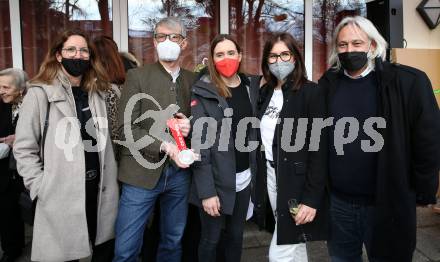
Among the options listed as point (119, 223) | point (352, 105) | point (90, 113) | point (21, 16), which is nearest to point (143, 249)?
point (119, 223)

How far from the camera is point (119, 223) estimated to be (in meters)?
2.44

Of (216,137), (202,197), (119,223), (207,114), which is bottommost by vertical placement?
(119,223)

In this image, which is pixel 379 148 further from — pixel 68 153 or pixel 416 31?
pixel 416 31

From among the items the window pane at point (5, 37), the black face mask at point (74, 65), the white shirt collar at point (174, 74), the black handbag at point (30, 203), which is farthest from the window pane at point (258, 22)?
the black handbag at point (30, 203)

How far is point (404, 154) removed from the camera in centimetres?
208

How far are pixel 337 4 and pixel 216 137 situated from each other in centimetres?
383

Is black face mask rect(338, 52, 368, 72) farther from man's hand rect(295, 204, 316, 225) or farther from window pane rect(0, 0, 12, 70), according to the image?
window pane rect(0, 0, 12, 70)

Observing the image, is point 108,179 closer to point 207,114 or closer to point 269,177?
point 207,114

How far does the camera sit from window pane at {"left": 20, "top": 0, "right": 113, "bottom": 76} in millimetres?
→ 4512

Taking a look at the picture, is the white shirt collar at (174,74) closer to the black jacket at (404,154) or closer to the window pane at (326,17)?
the black jacket at (404,154)

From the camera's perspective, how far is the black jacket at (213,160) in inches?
90.7

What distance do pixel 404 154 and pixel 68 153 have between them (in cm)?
196

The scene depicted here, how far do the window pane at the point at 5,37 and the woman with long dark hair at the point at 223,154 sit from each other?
321 centimetres

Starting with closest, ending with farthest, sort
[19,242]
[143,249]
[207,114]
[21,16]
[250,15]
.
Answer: [207,114]
[143,249]
[19,242]
[21,16]
[250,15]
